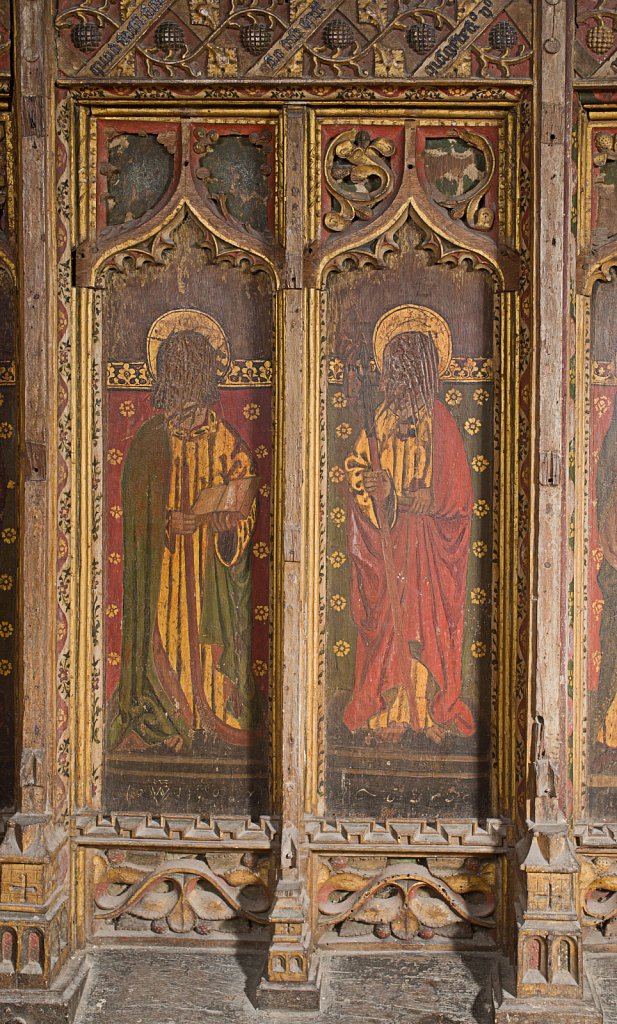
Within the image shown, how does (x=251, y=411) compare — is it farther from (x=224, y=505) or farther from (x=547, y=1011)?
(x=547, y=1011)

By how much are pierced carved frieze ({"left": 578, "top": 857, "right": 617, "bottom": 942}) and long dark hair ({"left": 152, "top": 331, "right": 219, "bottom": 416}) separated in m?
2.97

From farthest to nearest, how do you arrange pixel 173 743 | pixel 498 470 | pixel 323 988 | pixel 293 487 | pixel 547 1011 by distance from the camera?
1. pixel 173 743
2. pixel 498 470
3. pixel 293 487
4. pixel 323 988
5. pixel 547 1011

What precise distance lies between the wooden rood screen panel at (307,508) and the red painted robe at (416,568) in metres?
0.01

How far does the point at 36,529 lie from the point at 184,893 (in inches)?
76.0

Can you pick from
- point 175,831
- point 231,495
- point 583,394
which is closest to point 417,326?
point 583,394

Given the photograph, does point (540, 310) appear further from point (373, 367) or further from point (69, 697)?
point (69, 697)

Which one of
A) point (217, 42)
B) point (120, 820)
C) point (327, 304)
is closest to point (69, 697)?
point (120, 820)

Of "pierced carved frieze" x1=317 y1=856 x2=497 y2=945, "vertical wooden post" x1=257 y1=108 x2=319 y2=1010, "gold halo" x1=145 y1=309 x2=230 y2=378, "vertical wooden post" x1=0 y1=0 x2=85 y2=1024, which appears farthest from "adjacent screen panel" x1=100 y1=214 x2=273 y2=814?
"pierced carved frieze" x1=317 y1=856 x2=497 y2=945

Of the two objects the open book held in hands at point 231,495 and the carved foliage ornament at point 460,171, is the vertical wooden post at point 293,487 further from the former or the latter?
the carved foliage ornament at point 460,171

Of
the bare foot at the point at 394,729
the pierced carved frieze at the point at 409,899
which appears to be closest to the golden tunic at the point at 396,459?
the bare foot at the point at 394,729

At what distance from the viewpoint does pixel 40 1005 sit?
393cm

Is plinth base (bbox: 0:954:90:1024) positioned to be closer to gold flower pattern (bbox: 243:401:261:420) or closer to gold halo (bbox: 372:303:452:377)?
gold flower pattern (bbox: 243:401:261:420)

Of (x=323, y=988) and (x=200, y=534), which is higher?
(x=200, y=534)

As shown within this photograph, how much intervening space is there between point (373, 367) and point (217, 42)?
66.6 inches
